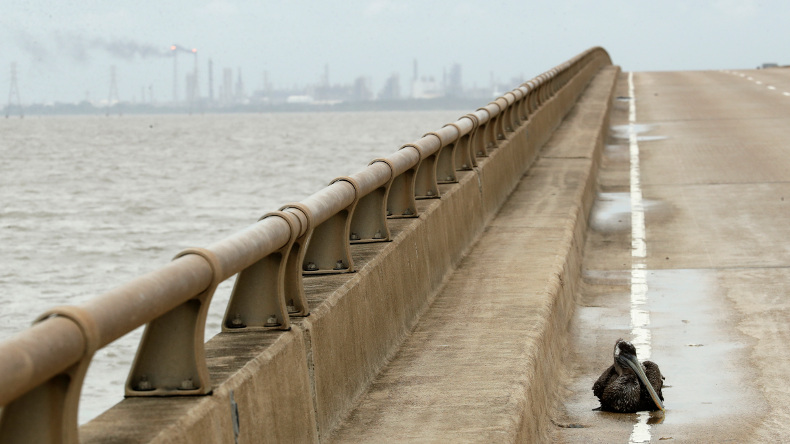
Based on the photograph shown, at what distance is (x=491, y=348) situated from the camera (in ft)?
25.1

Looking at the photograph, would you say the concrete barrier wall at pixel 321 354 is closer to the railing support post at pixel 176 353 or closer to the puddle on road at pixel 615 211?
the railing support post at pixel 176 353

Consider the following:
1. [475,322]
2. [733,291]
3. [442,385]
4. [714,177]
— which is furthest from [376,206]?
[714,177]

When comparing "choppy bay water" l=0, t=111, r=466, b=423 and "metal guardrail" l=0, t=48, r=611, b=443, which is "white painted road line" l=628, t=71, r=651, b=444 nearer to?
"metal guardrail" l=0, t=48, r=611, b=443

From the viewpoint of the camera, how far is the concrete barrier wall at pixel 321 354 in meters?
4.29

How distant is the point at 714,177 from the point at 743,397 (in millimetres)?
12443

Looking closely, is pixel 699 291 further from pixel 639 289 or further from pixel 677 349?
pixel 677 349

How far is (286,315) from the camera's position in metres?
5.53

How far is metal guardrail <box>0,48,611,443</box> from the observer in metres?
3.18

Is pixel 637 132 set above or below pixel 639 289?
above

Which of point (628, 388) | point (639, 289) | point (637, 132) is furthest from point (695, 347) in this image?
point (637, 132)

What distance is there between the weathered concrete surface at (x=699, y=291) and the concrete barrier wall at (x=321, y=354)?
18.2 inches

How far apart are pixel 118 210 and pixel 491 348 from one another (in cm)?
5347

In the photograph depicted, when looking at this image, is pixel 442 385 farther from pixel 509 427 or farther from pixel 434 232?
pixel 434 232

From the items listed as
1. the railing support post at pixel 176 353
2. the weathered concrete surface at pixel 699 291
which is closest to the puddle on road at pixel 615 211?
the weathered concrete surface at pixel 699 291
